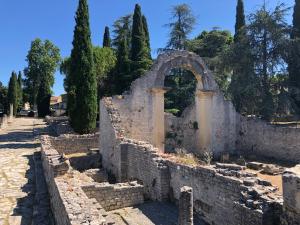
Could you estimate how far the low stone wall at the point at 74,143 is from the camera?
728 inches

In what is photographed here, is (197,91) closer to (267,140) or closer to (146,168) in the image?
Answer: (267,140)

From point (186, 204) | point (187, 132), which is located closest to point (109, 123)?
point (187, 132)

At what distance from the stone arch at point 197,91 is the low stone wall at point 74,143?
4.22 m

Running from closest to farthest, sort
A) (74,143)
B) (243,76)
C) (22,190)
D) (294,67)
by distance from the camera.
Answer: (22,190) → (74,143) → (243,76) → (294,67)

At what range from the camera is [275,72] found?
24.3 meters

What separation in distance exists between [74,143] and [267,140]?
37.2 feet

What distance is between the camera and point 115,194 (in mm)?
10586

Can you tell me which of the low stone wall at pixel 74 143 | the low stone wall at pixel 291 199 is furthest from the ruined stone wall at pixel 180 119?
the low stone wall at pixel 291 199

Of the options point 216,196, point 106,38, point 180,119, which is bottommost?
point 216,196

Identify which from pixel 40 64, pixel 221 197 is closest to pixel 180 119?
pixel 221 197

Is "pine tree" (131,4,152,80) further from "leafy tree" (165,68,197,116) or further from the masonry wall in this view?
the masonry wall

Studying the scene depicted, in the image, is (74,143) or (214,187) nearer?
(214,187)

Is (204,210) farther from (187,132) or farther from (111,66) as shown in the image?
(111,66)

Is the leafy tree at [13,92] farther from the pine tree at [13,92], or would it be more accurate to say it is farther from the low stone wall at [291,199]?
the low stone wall at [291,199]
